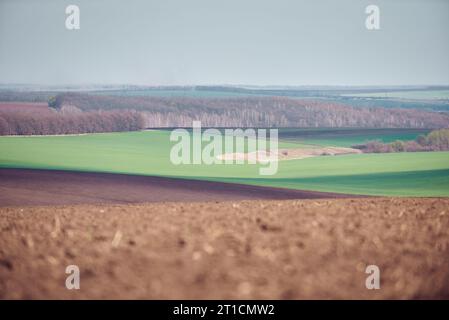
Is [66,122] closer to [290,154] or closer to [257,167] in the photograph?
[257,167]

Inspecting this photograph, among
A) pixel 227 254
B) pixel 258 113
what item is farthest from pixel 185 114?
pixel 227 254

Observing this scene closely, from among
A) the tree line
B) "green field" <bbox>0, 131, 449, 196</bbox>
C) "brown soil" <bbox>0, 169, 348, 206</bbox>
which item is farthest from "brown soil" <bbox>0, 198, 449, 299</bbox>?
the tree line

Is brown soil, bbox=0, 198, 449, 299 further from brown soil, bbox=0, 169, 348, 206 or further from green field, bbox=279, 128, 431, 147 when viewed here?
green field, bbox=279, 128, 431, 147

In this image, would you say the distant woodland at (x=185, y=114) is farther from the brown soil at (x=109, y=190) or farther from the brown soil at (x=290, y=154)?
the brown soil at (x=109, y=190)

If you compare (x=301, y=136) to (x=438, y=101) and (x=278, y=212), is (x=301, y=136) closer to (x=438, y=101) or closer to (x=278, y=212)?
(x=438, y=101)
